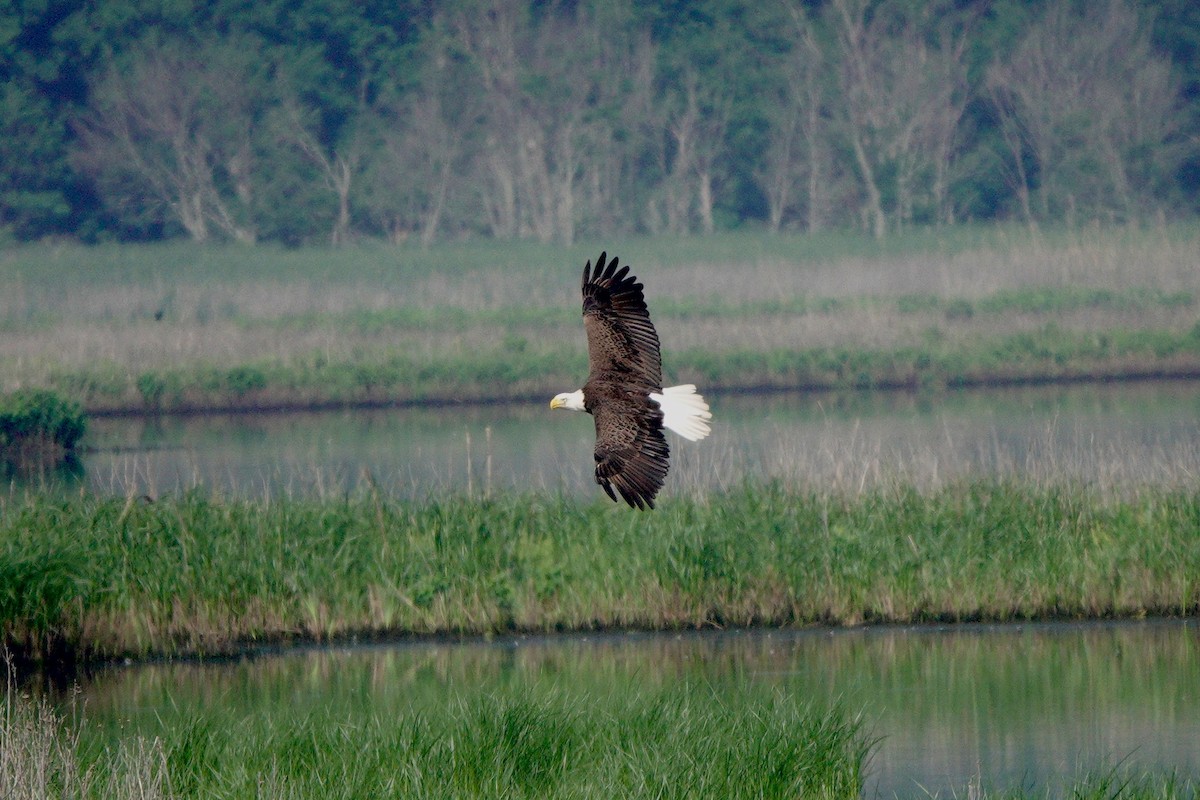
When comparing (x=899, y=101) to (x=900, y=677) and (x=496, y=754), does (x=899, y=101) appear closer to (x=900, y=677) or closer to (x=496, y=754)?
(x=900, y=677)

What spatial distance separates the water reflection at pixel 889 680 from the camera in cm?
1212

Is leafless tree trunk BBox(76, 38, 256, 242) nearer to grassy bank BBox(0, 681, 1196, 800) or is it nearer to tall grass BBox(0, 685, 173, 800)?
grassy bank BBox(0, 681, 1196, 800)

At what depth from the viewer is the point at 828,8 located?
5872cm

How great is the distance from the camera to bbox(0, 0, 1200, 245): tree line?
54594mm

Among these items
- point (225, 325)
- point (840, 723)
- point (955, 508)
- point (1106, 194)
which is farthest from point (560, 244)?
point (840, 723)

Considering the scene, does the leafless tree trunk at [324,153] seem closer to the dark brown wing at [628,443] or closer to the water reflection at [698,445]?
the water reflection at [698,445]

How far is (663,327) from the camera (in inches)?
1423

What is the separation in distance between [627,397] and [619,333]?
41 cm

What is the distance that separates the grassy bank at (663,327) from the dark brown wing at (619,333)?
2165 centimetres

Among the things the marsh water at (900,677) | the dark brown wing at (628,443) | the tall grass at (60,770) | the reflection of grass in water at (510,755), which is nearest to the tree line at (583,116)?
the marsh water at (900,677)

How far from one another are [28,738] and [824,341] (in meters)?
25.8

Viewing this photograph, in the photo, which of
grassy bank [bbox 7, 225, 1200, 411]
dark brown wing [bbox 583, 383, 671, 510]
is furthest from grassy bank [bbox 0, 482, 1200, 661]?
grassy bank [bbox 7, 225, 1200, 411]

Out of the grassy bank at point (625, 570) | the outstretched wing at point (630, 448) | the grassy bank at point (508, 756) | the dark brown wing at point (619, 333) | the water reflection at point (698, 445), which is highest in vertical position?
the dark brown wing at point (619, 333)

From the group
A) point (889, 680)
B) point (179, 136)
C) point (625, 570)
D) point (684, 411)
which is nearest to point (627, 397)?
point (684, 411)
